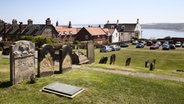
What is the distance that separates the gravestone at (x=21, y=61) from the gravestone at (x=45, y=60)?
1.78ft

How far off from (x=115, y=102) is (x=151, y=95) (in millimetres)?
2543

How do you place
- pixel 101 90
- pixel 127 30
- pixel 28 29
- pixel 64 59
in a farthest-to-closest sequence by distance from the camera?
pixel 127 30 < pixel 28 29 < pixel 64 59 < pixel 101 90

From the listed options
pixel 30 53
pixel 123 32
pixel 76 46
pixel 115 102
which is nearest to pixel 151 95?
pixel 115 102

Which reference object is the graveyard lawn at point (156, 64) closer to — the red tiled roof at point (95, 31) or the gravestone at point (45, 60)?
the gravestone at point (45, 60)

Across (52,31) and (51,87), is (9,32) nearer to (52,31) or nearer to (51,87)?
(52,31)

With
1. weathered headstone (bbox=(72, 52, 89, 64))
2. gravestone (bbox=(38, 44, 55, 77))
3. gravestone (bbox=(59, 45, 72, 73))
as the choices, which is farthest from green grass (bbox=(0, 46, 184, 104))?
weathered headstone (bbox=(72, 52, 89, 64))

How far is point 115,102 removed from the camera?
448 inches

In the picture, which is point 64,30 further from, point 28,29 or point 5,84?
point 5,84

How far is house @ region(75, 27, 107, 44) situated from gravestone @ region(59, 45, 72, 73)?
140 ft

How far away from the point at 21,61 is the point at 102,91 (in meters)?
5.56

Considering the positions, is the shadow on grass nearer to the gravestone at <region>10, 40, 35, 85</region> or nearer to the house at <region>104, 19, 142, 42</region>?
the gravestone at <region>10, 40, 35, 85</region>

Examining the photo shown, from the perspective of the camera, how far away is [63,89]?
12.6 metres

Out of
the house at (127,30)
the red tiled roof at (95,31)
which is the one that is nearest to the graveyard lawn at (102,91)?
the red tiled roof at (95,31)

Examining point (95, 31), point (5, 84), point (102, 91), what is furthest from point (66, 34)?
point (102, 91)
